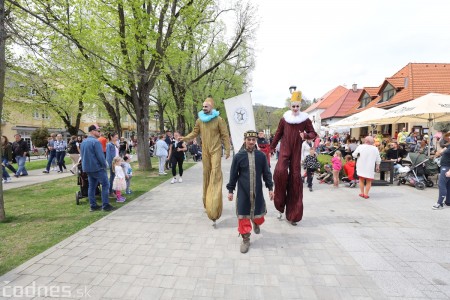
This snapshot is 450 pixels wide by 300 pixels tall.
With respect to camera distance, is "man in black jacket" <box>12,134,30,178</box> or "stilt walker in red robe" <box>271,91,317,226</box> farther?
"man in black jacket" <box>12,134,30,178</box>

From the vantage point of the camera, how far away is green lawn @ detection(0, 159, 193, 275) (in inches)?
151

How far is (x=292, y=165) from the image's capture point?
15.8 ft

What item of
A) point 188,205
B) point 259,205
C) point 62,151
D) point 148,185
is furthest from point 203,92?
point 259,205

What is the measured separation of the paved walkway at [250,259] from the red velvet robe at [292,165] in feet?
1.34

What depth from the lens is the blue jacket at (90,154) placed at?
5469 mm

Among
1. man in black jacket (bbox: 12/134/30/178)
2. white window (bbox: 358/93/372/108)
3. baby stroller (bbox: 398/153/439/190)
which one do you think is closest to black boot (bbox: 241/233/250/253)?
baby stroller (bbox: 398/153/439/190)

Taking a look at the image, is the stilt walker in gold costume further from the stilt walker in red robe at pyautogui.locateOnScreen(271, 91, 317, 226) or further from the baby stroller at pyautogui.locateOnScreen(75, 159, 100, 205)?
the baby stroller at pyautogui.locateOnScreen(75, 159, 100, 205)

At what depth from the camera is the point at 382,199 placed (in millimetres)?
6852

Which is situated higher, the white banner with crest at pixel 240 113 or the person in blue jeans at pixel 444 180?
the white banner with crest at pixel 240 113

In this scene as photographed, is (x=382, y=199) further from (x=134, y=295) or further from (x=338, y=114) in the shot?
(x=338, y=114)

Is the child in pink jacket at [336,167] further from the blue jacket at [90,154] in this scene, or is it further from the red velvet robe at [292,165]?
the blue jacket at [90,154]

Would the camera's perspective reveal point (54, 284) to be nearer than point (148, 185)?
Yes

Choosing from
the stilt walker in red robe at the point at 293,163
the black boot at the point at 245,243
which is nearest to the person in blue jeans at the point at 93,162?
the black boot at the point at 245,243

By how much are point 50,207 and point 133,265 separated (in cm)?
420
